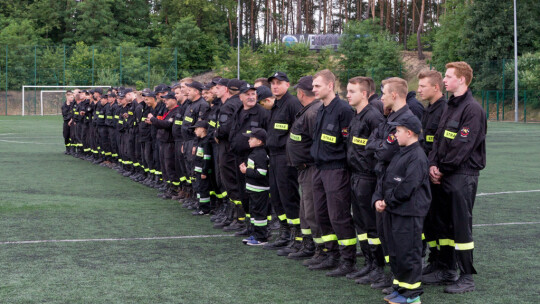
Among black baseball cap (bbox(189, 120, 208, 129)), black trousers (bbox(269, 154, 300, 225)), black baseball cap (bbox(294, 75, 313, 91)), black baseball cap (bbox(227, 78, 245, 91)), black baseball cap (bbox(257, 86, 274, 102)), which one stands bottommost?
black trousers (bbox(269, 154, 300, 225))

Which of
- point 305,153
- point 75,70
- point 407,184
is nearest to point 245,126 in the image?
point 305,153

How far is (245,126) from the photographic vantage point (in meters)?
9.79

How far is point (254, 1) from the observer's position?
9244 centimetres

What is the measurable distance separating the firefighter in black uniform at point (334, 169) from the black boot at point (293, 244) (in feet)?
3.38

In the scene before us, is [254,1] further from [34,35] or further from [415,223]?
[415,223]

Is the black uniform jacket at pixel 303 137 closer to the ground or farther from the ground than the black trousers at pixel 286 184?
farther from the ground

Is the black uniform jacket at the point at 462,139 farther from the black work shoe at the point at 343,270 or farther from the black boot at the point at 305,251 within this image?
the black boot at the point at 305,251

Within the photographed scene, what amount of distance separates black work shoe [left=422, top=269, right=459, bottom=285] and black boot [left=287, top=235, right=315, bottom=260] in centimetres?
164

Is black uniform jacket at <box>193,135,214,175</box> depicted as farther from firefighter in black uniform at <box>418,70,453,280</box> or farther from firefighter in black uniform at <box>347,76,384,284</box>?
firefighter in black uniform at <box>418,70,453,280</box>

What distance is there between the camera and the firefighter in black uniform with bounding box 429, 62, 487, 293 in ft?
22.4

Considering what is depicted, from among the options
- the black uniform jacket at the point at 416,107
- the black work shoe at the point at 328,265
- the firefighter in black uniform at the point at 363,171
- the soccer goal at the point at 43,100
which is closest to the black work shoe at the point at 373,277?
the firefighter in black uniform at the point at 363,171

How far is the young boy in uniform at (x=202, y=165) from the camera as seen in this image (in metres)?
11.3

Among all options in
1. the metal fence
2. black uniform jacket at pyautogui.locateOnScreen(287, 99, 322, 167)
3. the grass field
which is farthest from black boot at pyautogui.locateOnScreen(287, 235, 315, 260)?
the metal fence

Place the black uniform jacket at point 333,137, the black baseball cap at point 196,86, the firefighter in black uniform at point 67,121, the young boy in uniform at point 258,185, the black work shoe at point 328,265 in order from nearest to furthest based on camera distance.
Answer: the black uniform jacket at point 333,137 < the black work shoe at point 328,265 < the young boy in uniform at point 258,185 < the black baseball cap at point 196,86 < the firefighter in black uniform at point 67,121
